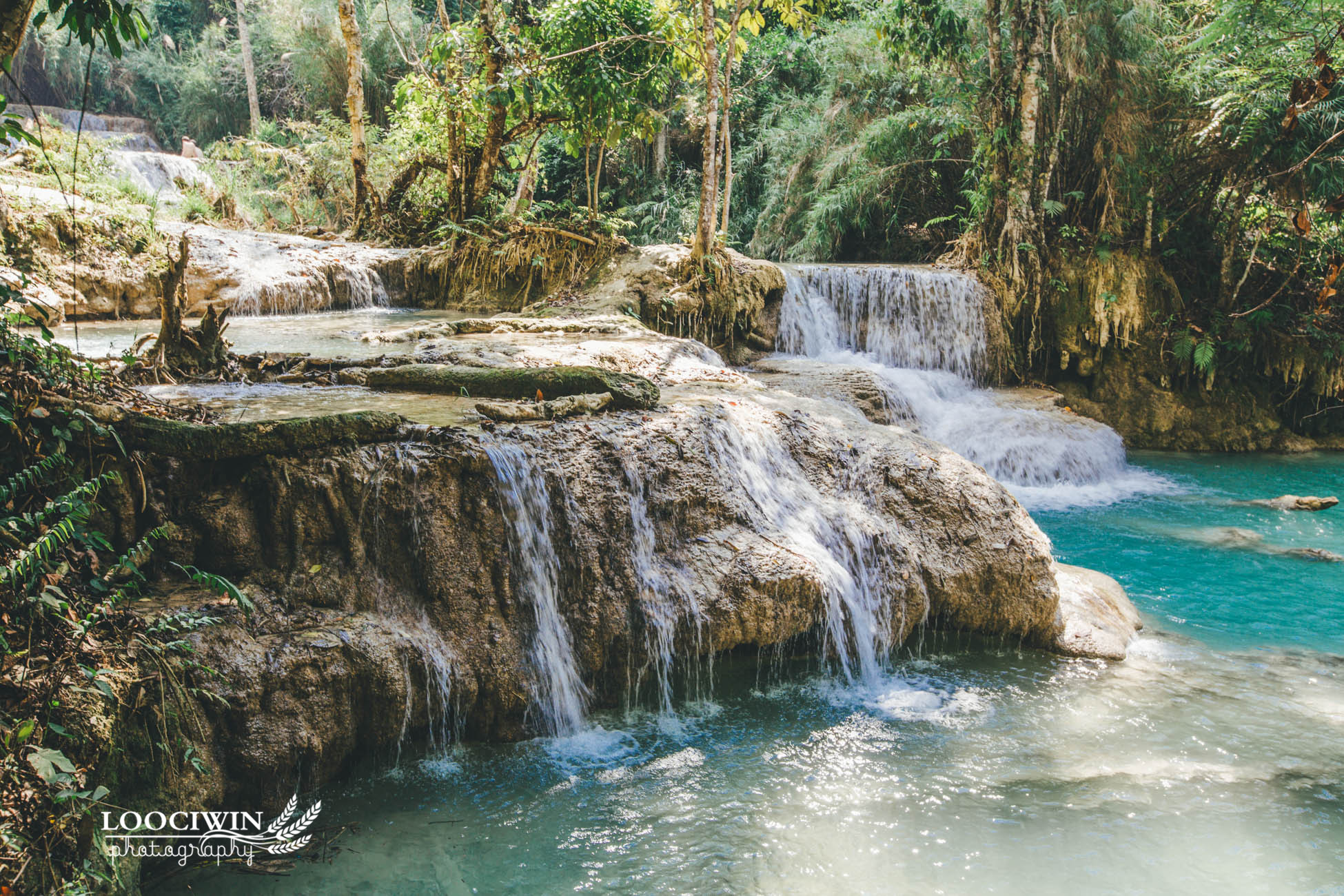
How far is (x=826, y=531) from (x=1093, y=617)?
80.7 inches

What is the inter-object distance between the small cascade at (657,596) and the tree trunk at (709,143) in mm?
5626

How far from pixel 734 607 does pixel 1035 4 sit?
1056 cm

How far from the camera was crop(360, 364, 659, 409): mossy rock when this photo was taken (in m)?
5.14

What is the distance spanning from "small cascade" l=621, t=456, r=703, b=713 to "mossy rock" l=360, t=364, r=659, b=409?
70cm

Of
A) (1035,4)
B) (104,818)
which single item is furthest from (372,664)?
(1035,4)

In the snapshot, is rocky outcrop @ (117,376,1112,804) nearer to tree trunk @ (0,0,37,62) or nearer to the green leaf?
the green leaf

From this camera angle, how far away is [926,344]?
1125 centimetres

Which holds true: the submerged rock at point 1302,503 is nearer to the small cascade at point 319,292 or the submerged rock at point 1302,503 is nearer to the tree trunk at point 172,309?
the tree trunk at point 172,309

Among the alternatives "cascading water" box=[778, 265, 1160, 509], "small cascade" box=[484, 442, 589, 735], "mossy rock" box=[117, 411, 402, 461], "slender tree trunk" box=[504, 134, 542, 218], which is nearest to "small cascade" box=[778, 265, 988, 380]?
"cascading water" box=[778, 265, 1160, 509]

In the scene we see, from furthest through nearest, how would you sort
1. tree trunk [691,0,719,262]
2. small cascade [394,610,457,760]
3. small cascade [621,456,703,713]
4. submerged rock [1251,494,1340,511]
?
tree trunk [691,0,719,262] → submerged rock [1251,494,1340,511] → small cascade [621,456,703,713] → small cascade [394,610,457,760]

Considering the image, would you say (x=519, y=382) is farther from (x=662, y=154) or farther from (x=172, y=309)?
(x=662, y=154)

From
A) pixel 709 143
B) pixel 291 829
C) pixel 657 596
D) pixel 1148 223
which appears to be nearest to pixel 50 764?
pixel 291 829

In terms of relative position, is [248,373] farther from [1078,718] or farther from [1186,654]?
[1186,654]

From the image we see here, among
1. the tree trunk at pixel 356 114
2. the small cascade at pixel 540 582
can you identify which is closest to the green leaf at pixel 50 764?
the small cascade at pixel 540 582
